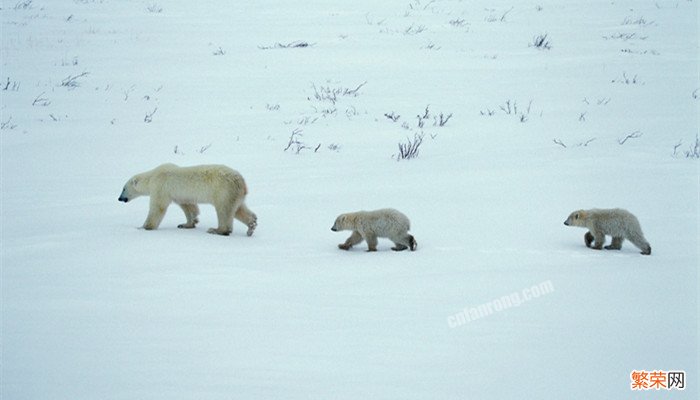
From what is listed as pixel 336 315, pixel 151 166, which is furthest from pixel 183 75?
pixel 336 315

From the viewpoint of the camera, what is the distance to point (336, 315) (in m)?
4.48

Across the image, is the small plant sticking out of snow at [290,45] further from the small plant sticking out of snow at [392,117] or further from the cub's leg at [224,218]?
the cub's leg at [224,218]

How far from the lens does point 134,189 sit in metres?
7.24

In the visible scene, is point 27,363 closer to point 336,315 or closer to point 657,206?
point 336,315

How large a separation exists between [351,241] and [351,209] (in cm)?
117

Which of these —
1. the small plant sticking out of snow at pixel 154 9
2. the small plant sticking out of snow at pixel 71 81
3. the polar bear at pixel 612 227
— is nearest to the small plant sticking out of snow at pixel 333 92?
the small plant sticking out of snow at pixel 71 81

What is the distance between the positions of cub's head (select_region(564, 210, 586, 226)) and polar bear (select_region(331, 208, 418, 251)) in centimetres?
159

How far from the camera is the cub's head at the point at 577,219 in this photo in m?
6.47

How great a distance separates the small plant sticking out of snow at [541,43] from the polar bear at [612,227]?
37.1 feet

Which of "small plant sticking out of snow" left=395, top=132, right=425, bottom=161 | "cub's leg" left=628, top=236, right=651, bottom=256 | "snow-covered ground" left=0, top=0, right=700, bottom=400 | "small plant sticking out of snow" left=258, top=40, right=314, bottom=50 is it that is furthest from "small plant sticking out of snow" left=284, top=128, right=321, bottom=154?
"small plant sticking out of snow" left=258, top=40, right=314, bottom=50
